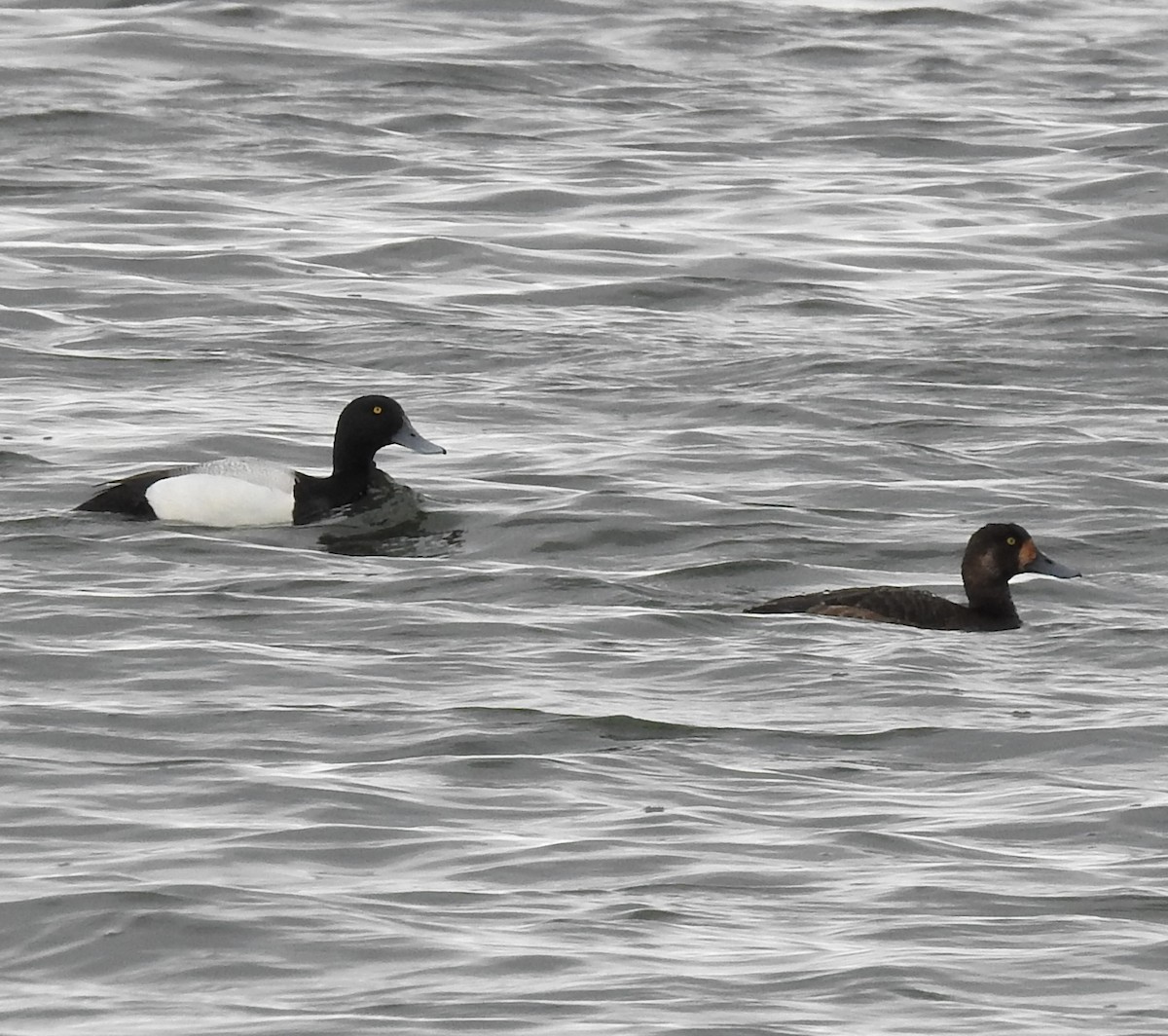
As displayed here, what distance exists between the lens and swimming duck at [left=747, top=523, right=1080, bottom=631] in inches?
455

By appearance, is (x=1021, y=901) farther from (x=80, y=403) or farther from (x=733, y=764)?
(x=80, y=403)

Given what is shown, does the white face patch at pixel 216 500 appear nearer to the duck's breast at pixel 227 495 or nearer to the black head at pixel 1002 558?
the duck's breast at pixel 227 495

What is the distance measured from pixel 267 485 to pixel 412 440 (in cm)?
114

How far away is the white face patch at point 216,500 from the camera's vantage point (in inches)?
520

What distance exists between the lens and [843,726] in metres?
9.92

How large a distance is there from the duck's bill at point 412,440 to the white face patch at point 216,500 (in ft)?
2.88

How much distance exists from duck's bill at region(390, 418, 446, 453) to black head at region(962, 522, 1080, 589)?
3236mm

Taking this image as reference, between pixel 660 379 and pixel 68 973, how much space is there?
387 inches

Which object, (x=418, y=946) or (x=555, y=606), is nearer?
(x=418, y=946)

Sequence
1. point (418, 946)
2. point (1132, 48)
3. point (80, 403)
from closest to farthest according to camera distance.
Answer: point (418, 946)
point (80, 403)
point (1132, 48)

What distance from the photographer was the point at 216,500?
13367 mm

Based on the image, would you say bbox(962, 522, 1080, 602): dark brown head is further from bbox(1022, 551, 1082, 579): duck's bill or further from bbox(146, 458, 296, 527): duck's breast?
bbox(146, 458, 296, 527): duck's breast

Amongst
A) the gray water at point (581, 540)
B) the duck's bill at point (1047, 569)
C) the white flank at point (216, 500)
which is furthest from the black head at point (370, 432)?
the duck's bill at point (1047, 569)

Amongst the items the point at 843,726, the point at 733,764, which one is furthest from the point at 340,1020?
the point at 843,726
